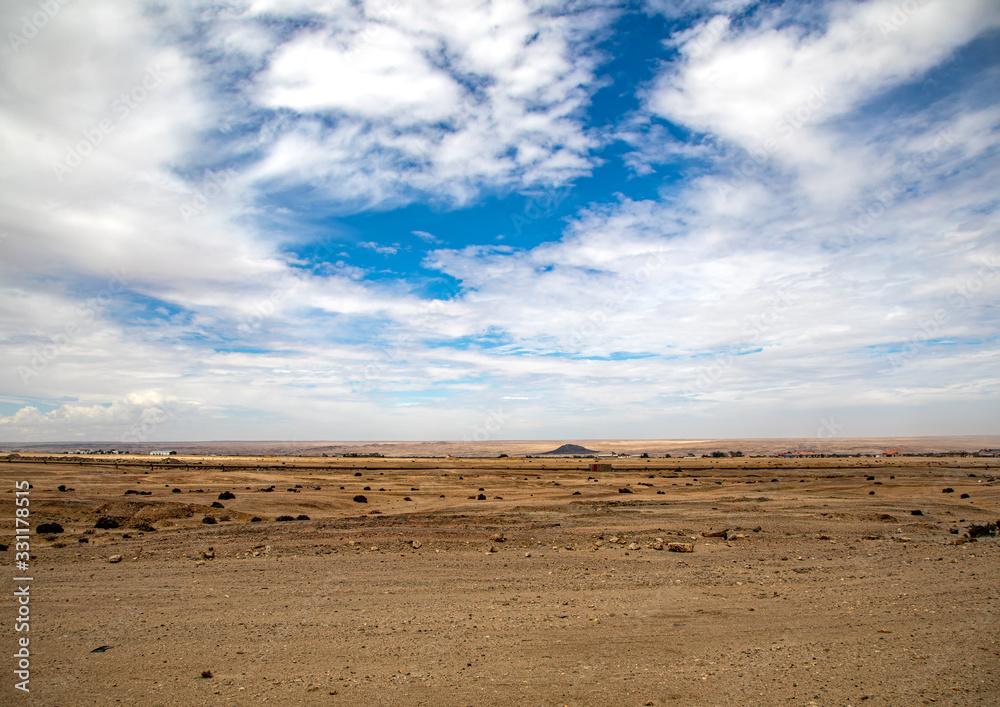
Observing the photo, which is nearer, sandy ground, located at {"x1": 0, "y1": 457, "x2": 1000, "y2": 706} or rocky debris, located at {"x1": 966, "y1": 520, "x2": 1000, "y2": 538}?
sandy ground, located at {"x1": 0, "y1": 457, "x2": 1000, "y2": 706}

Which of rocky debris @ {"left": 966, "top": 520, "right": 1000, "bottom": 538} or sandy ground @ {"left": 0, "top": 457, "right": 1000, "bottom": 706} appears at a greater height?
sandy ground @ {"left": 0, "top": 457, "right": 1000, "bottom": 706}

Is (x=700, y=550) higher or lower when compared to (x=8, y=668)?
lower

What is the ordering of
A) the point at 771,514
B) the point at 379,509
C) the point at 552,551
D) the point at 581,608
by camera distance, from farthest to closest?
the point at 379,509 → the point at 771,514 → the point at 552,551 → the point at 581,608

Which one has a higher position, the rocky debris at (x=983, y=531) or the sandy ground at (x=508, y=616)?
the sandy ground at (x=508, y=616)

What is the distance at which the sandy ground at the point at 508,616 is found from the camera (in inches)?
248

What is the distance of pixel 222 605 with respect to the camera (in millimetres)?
9328

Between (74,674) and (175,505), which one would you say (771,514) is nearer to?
(74,674)

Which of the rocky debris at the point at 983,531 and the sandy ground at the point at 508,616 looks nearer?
the sandy ground at the point at 508,616

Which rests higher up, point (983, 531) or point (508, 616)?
point (508, 616)

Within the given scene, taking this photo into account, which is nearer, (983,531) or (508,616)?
(508,616)

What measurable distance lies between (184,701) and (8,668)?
2904 millimetres

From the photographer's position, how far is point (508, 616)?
28.9ft

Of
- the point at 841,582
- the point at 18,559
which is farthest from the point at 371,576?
the point at 841,582

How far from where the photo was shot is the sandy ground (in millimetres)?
6289
